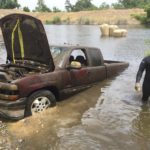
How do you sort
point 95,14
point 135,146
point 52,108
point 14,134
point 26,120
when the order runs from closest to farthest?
point 135,146
point 14,134
point 26,120
point 52,108
point 95,14

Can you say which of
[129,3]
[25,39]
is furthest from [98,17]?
[25,39]

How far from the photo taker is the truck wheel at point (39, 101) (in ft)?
26.7

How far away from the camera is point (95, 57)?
1075 cm

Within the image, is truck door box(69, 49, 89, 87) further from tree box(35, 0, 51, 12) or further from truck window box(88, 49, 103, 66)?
tree box(35, 0, 51, 12)

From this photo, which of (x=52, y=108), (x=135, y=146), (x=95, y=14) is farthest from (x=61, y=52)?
(x=95, y=14)

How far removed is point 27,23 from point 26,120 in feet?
7.18

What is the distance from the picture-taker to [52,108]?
880cm

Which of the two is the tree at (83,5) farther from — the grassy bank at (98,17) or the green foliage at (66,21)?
the green foliage at (66,21)

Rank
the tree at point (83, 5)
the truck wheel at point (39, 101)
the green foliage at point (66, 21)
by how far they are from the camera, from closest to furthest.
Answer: the truck wheel at point (39, 101) < the green foliage at point (66, 21) < the tree at point (83, 5)

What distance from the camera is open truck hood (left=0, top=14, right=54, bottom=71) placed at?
27.7 feet

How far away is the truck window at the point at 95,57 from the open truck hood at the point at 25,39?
6.75ft

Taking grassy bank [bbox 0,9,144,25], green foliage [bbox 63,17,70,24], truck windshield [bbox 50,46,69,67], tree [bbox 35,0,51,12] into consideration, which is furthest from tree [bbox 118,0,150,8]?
truck windshield [bbox 50,46,69,67]

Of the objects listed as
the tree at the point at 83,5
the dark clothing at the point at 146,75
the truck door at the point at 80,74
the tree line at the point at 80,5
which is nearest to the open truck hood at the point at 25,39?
the truck door at the point at 80,74

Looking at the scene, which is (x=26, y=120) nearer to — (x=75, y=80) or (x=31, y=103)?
(x=31, y=103)
